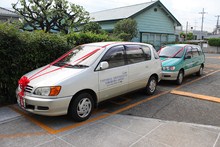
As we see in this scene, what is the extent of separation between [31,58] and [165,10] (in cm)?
1832

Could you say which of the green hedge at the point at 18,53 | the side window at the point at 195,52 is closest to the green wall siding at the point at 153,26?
the side window at the point at 195,52

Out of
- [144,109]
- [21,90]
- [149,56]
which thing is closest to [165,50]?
[149,56]

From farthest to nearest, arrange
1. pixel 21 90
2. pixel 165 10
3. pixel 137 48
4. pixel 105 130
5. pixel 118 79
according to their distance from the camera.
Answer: pixel 165 10, pixel 137 48, pixel 118 79, pixel 21 90, pixel 105 130

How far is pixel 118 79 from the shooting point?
178 inches

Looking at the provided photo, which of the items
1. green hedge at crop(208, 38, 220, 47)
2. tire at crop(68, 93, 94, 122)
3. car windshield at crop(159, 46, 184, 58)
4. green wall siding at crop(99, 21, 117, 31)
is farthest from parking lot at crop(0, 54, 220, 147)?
green hedge at crop(208, 38, 220, 47)

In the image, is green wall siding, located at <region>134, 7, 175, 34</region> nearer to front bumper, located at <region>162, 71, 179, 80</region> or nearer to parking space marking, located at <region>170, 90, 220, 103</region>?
front bumper, located at <region>162, 71, 179, 80</region>

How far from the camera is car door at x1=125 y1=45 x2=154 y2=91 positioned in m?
4.93

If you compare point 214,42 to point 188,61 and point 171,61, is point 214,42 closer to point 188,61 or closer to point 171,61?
point 188,61

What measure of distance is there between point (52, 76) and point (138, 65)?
244cm

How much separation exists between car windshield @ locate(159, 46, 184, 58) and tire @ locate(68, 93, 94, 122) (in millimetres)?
4940

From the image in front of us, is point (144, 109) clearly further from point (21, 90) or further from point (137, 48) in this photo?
point (21, 90)

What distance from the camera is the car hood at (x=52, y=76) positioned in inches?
139

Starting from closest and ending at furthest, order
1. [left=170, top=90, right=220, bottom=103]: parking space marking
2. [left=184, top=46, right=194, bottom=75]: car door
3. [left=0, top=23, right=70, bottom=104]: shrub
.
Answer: [left=0, top=23, right=70, bottom=104]: shrub
[left=170, top=90, right=220, bottom=103]: parking space marking
[left=184, top=46, right=194, bottom=75]: car door

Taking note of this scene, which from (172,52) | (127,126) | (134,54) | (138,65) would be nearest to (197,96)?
(138,65)
